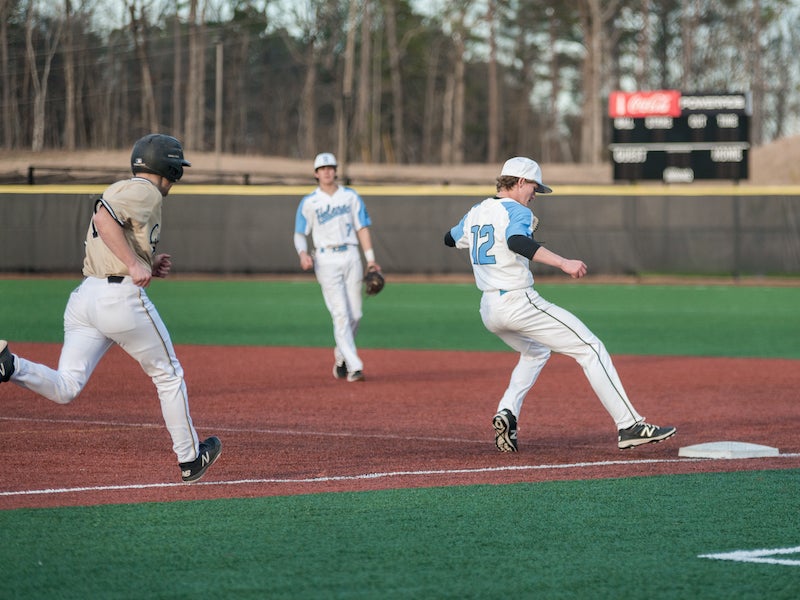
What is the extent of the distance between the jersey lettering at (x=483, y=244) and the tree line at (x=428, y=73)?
4054 centimetres

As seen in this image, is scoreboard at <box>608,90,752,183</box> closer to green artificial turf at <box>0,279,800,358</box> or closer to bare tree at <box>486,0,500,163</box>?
green artificial turf at <box>0,279,800,358</box>

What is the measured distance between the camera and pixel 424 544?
5168mm

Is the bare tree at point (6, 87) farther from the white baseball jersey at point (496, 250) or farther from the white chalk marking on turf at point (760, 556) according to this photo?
the white chalk marking on turf at point (760, 556)

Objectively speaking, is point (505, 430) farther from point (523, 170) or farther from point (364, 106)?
point (364, 106)

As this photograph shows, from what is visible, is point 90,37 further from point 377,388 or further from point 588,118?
point 377,388

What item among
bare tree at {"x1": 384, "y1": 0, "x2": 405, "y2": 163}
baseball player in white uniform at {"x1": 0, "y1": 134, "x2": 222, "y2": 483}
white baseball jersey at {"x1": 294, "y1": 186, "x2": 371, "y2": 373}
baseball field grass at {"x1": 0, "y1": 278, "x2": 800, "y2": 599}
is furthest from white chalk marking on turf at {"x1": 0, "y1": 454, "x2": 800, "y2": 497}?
bare tree at {"x1": 384, "y1": 0, "x2": 405, "y2": 163}

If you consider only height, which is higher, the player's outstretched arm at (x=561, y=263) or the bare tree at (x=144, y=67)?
the bare tree at (x=144, y=67)

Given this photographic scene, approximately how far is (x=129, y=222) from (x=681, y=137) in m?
22.9

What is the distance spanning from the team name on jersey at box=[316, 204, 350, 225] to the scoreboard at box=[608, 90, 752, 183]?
1689cm

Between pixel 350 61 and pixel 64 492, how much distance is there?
4992cm

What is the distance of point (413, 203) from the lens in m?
28.4

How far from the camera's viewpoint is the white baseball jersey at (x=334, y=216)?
11.5 m

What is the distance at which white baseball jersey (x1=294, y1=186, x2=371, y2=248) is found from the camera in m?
11.5

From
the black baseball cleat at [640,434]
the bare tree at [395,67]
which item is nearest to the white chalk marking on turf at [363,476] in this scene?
the black baseball cleat at [640,434]
